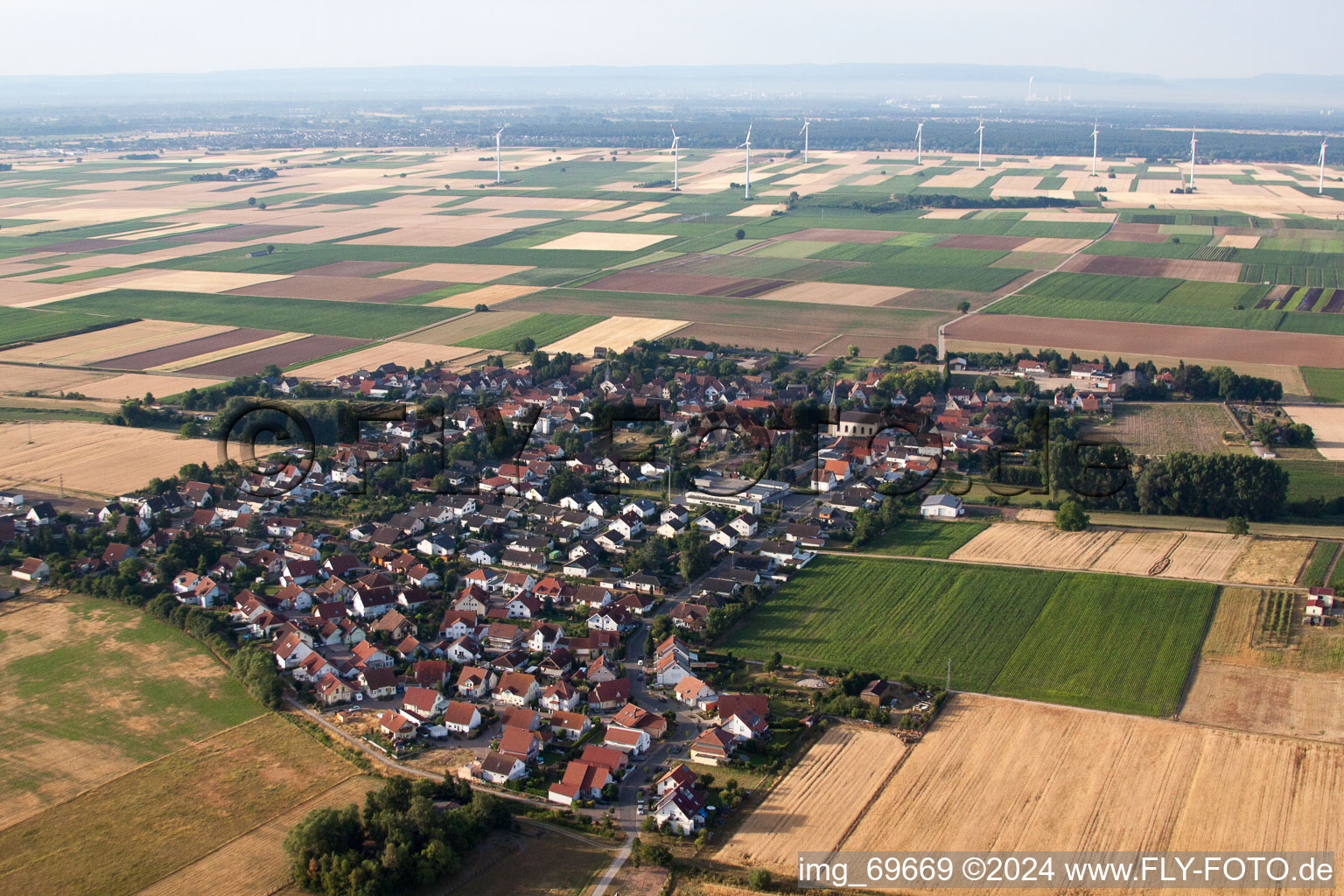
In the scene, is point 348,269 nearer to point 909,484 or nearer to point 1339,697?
point 909,484

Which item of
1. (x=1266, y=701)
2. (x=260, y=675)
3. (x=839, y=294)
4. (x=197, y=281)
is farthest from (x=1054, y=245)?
(x=260, y=675)

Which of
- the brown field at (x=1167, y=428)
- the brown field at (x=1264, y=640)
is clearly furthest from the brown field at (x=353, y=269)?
the brown field at (x=1264, y=640)

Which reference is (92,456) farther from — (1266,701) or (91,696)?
(1266,701)

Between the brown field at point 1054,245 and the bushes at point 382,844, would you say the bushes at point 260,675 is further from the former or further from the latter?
the brown field at point 1054,245

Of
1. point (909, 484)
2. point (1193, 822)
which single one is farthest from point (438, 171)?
point (1193, 822)

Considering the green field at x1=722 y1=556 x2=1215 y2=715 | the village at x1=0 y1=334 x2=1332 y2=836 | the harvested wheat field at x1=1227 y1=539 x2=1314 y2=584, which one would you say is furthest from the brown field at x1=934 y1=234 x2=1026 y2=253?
the green field at x1=722 y1=556 x2=1215 y2=715

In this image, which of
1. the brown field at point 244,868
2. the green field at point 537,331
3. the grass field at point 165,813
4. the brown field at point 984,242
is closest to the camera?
the brown field at point 244,868

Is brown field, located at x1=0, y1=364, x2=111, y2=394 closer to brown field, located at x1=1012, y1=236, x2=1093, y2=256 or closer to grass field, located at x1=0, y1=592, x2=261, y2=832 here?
grass field, located at x1=0, y1=592, x2=261, y2=832
